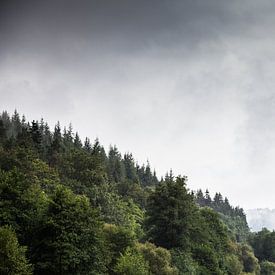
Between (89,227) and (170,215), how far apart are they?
3011 cm

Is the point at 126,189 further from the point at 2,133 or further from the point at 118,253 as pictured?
the point at 118,253

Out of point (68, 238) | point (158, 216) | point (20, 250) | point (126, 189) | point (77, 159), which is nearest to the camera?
point (20, 250)

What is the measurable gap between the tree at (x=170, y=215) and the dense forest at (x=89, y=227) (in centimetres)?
19

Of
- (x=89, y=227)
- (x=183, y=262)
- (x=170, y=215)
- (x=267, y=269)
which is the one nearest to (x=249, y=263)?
(x=267, y=269)

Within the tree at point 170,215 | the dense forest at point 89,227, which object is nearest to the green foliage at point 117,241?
the dense forest at point 89,227

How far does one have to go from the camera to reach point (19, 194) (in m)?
49.7

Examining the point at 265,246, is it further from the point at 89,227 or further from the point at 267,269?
the point at 89,227

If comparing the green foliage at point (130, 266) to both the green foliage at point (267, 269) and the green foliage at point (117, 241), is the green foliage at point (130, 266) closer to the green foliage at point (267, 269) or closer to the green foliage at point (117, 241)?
the green foliage at point (117, 241)

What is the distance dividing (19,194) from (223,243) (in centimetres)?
6570

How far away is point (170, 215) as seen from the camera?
3061 inches

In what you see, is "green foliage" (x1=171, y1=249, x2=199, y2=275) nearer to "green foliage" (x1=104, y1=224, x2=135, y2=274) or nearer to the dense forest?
the dense forest

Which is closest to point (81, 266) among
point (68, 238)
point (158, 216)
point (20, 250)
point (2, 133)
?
point (68, 238)

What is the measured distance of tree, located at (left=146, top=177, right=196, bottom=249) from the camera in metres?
77.1

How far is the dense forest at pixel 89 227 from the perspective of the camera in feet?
155
